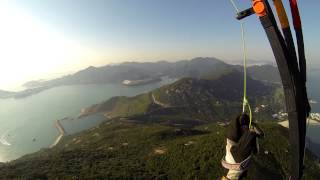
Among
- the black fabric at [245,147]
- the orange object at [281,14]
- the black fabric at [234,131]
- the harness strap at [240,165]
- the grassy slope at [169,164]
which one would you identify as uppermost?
the orange object at [281,14]

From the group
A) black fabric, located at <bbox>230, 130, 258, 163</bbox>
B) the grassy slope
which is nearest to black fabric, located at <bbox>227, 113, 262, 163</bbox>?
black fabric, located at <bbox>230, 130, 258, 163</bbox>

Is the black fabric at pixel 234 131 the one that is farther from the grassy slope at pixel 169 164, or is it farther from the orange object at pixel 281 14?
the grassy slope at pixel 169 164

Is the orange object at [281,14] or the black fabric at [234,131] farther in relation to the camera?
the black fabric at [234,131]

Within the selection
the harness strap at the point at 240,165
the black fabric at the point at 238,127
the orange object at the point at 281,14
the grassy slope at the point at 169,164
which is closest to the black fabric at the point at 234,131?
the black fabric at the point at 238,127

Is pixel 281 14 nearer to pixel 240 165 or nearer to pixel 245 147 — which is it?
pixel 245 147

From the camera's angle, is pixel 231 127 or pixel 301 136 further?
pixel 231 127

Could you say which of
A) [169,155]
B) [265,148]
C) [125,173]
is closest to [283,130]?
[265,148]

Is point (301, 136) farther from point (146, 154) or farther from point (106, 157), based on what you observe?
point (106, 157)

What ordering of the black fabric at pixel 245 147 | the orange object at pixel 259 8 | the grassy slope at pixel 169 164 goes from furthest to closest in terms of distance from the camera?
the grassy slope at pixel 169 164, the black fabric at pixel 245 147, the orange object at pixel 259 8
